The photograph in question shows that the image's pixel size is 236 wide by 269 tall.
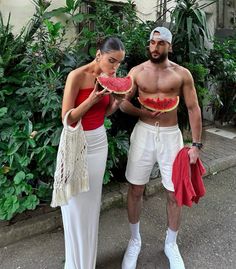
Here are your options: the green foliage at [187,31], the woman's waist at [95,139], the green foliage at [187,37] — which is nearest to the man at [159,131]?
the woman's waist at [95,139]

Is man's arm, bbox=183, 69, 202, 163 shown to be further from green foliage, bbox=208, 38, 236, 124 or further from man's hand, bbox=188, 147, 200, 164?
green foliage, bbox=208, 38, 236, 124

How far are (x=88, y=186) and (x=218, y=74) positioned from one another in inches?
137

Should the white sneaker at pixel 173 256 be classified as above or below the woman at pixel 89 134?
below

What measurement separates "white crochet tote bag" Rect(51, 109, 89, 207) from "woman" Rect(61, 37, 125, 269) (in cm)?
7

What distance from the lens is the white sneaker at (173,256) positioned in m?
2.65

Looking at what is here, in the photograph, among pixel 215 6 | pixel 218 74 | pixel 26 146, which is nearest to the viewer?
pixel 26 146

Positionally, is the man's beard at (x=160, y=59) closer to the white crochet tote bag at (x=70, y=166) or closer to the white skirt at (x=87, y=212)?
the white skirt at (x=87, y=212)

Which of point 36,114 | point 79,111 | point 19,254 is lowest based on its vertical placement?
point 19,254

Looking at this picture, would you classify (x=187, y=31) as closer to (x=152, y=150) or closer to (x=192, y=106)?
(x=192, y=106)

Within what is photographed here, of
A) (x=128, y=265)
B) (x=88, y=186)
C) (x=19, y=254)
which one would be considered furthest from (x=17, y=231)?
(x=88, y=186)

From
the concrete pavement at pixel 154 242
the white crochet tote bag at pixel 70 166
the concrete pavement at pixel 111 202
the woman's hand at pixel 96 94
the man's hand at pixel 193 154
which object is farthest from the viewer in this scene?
the concrete pavement at pixel 111 202

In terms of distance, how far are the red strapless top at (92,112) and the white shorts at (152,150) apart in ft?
2.07

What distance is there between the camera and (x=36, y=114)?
10.2ft

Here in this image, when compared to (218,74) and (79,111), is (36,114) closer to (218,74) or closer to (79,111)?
(79,111)
